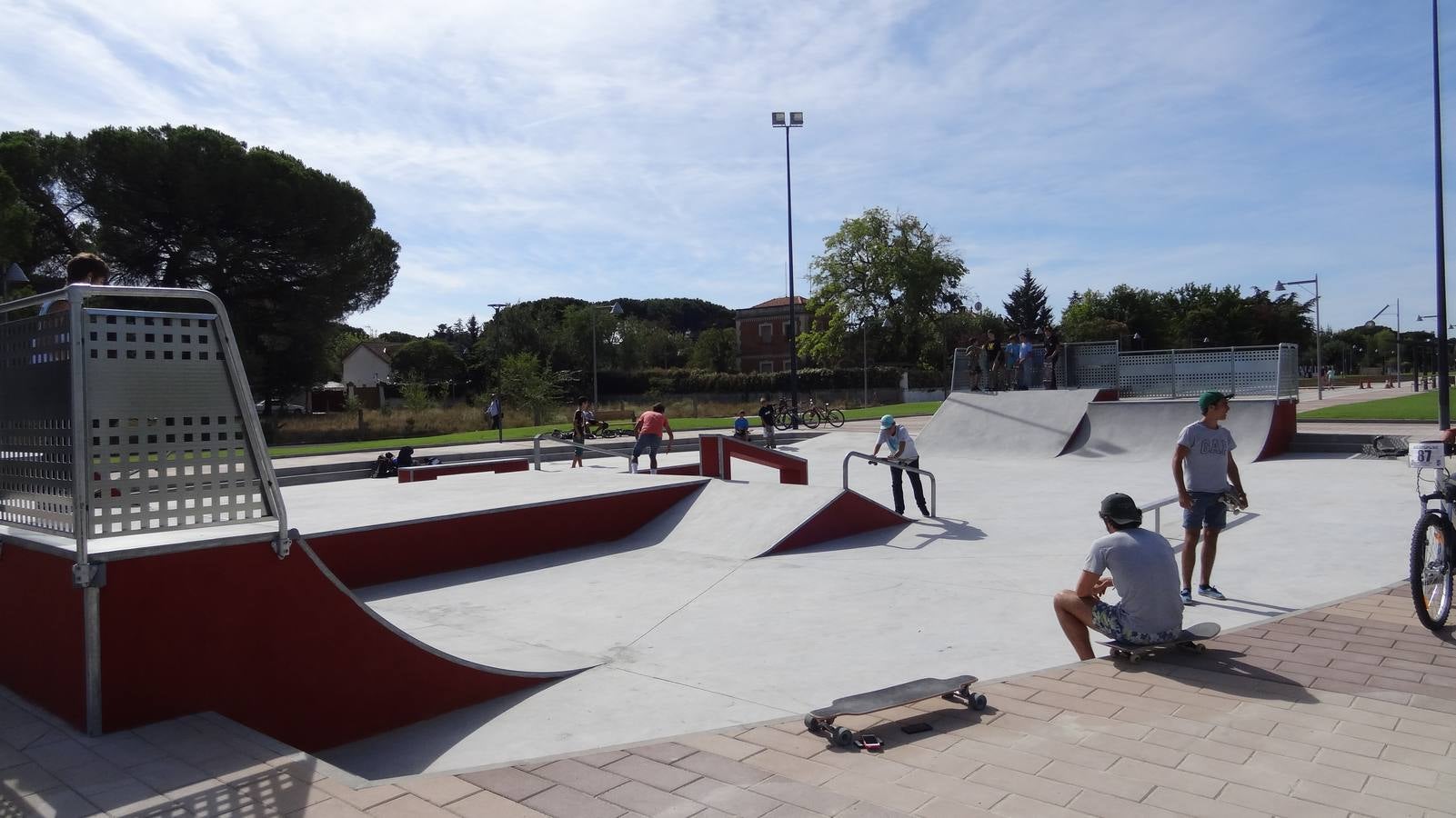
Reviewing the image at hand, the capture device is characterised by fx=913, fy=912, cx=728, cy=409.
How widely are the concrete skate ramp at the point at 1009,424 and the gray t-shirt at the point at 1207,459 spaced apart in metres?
13.3

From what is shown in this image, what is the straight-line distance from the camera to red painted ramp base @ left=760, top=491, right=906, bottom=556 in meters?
9.91

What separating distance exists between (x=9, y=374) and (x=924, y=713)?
4.60 metres

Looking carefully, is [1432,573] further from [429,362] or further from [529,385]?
[429,362]

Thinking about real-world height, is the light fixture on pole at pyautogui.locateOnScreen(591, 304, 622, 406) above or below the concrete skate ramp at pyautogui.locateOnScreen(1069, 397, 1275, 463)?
above

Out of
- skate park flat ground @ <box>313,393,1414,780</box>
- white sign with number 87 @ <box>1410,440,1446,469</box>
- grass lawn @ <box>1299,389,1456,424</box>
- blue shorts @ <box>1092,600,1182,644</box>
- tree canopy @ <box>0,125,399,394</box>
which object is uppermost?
tree canopy @ <box>0,125,399,394</box>

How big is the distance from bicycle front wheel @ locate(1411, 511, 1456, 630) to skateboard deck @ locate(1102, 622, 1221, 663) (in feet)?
4.82

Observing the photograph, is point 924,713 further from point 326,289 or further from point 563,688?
point 326,289

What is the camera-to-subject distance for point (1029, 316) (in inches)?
3295

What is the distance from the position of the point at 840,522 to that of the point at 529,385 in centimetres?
3254

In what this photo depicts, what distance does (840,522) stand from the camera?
10523mm

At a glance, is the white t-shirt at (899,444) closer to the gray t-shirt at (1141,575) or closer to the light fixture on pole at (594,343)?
the gray t-shirt at (1141,575)

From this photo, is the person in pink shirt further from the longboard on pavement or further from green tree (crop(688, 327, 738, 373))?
green tree (crop(688, 327, 738, 373))

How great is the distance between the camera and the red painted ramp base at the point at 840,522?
991 centimetres

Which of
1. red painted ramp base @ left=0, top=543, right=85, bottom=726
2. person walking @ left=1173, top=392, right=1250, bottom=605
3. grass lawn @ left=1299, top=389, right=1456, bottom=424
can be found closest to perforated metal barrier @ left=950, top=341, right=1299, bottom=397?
grass lawn @ left=1299, top=389, right=1456, bottom=424
